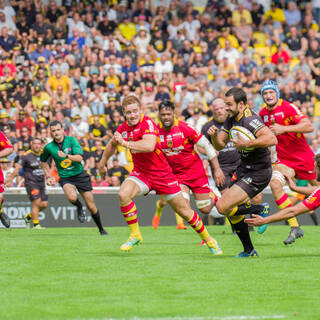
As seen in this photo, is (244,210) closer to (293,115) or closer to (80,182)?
(293,115)

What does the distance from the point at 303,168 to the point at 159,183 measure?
3.31 metres

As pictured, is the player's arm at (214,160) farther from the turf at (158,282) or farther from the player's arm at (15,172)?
the player's arm at (15,172)

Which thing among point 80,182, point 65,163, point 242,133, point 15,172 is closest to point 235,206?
point 242,133

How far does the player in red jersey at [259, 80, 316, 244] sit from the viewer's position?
1170 cm

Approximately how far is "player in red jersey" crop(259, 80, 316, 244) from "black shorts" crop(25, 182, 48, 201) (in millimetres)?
7654

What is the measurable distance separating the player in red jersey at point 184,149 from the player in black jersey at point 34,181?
5.94 m

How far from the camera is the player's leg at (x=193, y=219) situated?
10.1 metres

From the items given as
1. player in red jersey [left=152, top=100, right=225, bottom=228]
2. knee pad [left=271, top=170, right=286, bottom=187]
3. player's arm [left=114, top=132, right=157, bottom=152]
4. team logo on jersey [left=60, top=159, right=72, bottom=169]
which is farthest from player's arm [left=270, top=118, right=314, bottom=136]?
team logo on jersey [left=60, top=159, right=72, bottom=169]

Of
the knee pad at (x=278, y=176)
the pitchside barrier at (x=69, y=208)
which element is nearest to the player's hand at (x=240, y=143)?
the knee pad at (x=278, y=176)

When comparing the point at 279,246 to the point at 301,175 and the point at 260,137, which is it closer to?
the point at 301,175

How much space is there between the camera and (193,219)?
33.2 feet

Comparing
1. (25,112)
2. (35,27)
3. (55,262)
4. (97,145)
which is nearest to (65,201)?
(97,145)

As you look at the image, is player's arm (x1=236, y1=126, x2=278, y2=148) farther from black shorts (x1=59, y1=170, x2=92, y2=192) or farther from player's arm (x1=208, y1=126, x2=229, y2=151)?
black shorts (x1=59, y1=170, x2=92, y2=192)

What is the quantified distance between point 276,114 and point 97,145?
9266 mm
